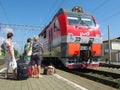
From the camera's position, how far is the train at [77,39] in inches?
584

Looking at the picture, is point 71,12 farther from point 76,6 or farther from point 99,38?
point 99,38

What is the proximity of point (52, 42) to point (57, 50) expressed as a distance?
216cm

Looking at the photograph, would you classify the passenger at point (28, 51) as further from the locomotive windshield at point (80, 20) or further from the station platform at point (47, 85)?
the locomotive windshield at point (80, 20)

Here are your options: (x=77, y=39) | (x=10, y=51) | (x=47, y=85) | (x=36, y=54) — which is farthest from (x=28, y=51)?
(x=77, y=39)

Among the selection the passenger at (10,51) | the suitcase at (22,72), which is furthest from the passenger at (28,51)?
the passenger at (10,51)

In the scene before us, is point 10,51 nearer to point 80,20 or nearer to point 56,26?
point 56,26

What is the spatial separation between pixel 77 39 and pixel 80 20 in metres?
1.58

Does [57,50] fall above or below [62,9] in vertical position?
below

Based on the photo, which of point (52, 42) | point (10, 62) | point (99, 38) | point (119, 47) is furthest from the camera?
point (119, 47)

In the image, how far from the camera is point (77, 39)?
15.0 m

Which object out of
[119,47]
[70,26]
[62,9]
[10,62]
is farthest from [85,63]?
A: [119,47]

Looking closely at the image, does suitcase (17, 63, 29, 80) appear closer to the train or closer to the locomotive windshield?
the train

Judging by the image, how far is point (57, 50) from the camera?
54.1ft

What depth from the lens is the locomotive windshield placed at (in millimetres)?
15616
